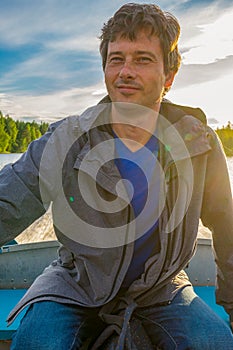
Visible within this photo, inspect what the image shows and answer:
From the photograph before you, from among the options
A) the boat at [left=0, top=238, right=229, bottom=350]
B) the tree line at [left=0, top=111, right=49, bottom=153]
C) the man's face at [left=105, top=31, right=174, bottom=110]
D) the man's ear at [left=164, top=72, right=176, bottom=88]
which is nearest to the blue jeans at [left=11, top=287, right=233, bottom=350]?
the man's face at [left=105, top=31, right=174, bottom=110]

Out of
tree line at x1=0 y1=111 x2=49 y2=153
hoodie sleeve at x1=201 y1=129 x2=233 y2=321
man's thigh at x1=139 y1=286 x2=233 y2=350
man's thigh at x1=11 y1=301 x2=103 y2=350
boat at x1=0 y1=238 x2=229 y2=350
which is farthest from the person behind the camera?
tree line at x1=0 y1=111 x2=49 y2=153

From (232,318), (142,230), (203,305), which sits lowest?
(232,318)

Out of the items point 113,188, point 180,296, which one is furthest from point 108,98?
point 180,296

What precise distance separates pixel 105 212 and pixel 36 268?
1588mm

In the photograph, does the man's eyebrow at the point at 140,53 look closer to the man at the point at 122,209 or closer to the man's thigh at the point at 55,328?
the man at the point at 122,209

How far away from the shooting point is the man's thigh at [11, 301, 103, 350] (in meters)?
1.48

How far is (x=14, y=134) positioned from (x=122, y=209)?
66.0 metres

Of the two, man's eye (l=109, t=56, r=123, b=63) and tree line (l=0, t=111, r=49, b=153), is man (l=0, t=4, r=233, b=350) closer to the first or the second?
man's eye (l=109, t=56, r=123, b=63)

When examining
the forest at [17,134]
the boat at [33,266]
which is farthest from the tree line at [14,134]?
the boat at [33,266]

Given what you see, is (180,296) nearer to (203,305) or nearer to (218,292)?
(203,305)

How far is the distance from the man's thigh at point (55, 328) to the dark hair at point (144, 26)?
1085 millimetres

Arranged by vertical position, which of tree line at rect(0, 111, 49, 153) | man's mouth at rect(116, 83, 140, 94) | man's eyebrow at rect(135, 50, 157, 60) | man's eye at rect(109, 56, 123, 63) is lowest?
man's mouth at rect(116, 83, 140, 94)

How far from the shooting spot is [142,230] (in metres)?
1.73

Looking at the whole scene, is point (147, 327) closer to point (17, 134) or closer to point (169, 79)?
point (169, 79)
